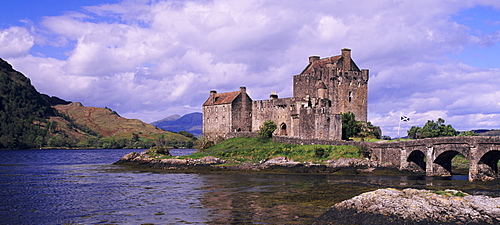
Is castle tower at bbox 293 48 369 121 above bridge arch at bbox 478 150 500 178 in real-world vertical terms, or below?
above

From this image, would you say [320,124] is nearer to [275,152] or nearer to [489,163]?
[275,152]

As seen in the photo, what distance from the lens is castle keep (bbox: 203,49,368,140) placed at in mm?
63875

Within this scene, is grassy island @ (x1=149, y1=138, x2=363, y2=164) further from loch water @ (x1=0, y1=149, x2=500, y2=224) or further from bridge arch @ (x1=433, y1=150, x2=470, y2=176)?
bridge arch @ (x1=433, y1=150, x2=470, y2=176)

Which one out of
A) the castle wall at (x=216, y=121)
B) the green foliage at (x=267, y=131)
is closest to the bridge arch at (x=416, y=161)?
the green foliage at (x=267, y=131)

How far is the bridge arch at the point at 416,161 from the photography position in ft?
170

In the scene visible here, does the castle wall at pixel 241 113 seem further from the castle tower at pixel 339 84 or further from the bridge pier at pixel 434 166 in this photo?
the bridge pier at pixel 434 166

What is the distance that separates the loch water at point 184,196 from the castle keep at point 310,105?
14.2 meters

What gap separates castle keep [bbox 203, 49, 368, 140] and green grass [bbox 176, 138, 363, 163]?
14.6 feet

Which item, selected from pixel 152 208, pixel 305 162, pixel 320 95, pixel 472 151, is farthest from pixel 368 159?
pixel 152 208

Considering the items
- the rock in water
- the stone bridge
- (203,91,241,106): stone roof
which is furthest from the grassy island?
the rock in water

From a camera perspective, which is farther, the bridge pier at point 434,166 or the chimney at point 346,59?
the chimney at point 346,59

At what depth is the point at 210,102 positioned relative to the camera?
8475 cm

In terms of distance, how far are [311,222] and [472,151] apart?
2747cm

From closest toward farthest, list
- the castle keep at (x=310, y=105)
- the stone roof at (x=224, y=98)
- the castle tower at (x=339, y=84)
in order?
the castle keep at (x=310, y=105) < the castle tower at (x=339, y=84) < the stone roof at (x=224, y=98)
